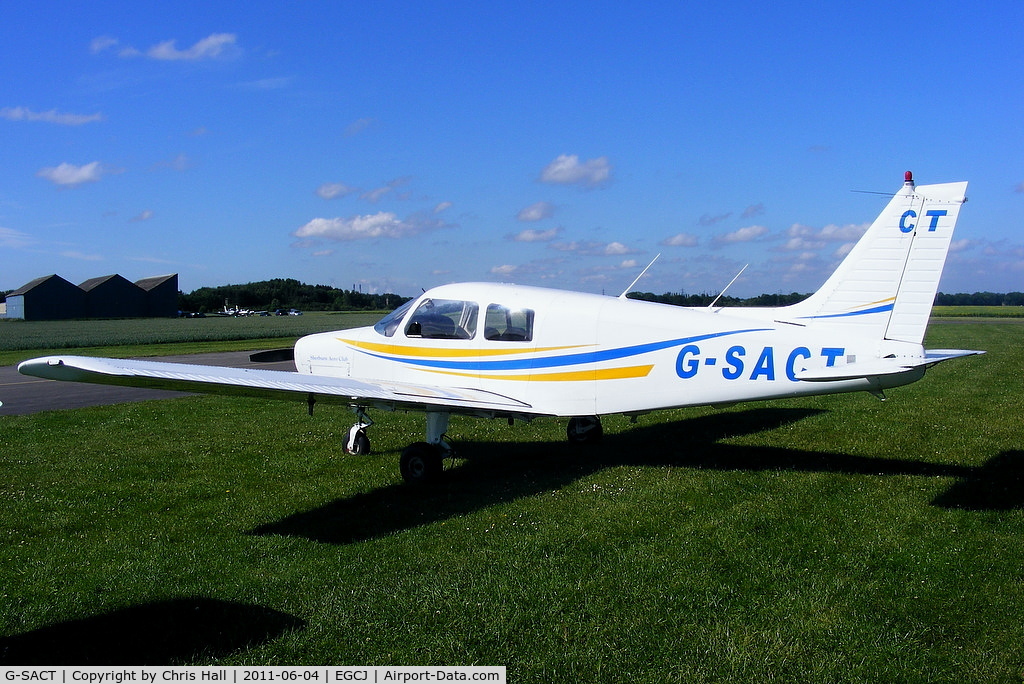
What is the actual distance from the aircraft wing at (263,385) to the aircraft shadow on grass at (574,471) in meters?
0.89

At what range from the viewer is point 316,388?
7.09 meters

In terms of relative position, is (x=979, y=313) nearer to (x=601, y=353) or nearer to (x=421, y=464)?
→ (x=601, y=353)

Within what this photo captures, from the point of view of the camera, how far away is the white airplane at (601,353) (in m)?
6.75

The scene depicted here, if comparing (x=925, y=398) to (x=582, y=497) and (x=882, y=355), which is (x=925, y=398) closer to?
(x=882, y=355)

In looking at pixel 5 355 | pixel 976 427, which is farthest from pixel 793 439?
pixel 5 355

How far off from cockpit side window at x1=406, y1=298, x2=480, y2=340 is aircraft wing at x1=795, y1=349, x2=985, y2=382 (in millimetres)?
3770

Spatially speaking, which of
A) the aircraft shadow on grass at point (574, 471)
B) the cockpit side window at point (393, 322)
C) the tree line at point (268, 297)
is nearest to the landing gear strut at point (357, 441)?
the cockpit side window at point (393, 322)

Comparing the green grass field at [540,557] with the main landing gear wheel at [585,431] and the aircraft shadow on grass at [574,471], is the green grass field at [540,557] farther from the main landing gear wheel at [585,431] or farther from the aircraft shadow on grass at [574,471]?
the main landing gear wheel at [585,431]

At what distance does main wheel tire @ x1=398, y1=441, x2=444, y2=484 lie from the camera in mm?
7871

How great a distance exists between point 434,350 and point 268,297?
97.6 m

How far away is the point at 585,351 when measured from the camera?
26.6 feet

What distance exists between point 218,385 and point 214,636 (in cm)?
268

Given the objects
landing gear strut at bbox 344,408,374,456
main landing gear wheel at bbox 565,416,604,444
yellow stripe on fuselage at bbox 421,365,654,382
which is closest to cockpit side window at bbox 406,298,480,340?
yellow stripe on fuselage at bbox 421,365,654,382

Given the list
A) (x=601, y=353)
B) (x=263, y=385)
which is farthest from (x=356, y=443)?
(x=601, y=353)
